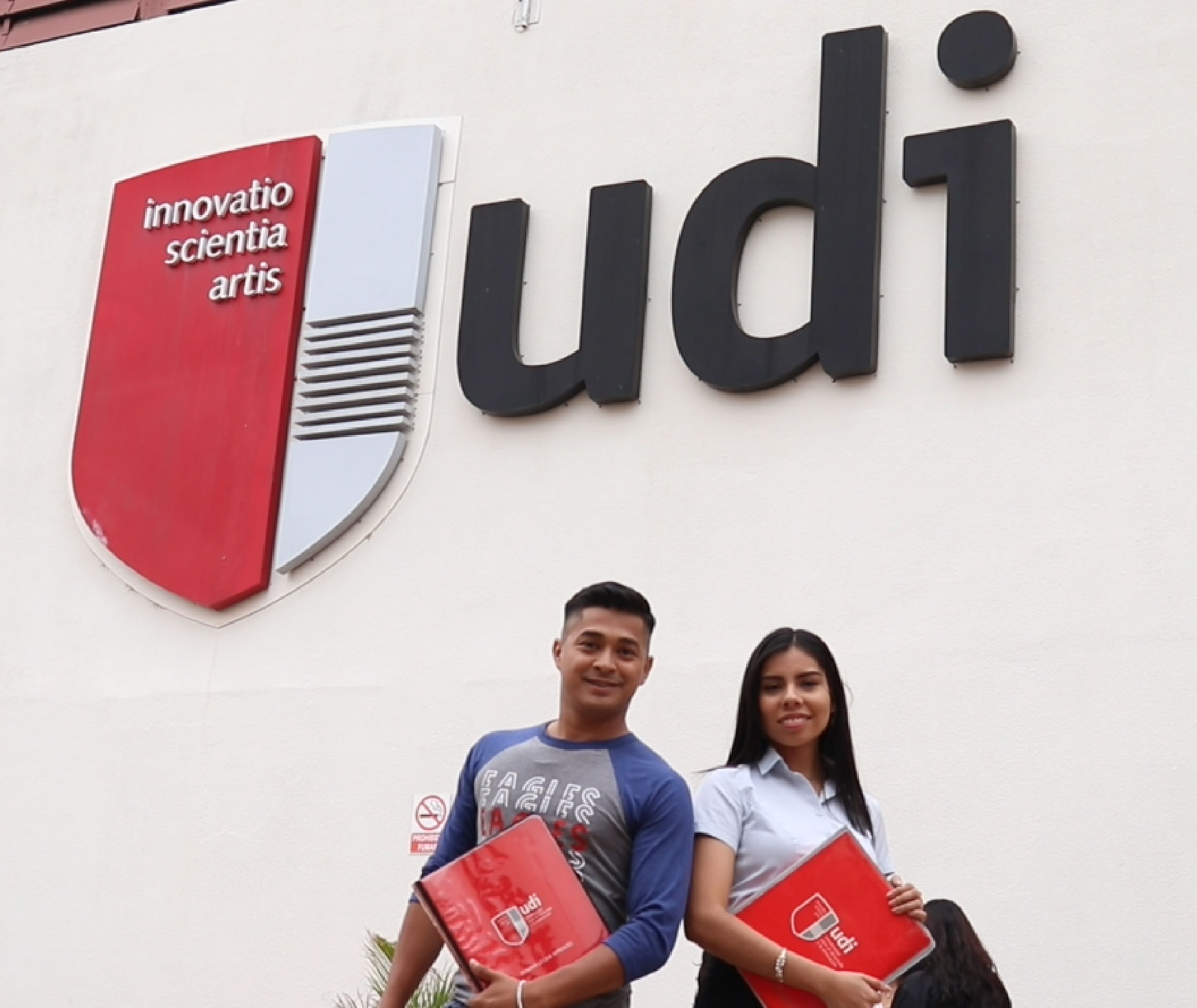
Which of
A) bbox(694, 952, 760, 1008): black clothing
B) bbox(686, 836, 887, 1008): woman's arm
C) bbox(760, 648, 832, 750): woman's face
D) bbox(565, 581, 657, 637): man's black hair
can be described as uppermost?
bbox(565, 581, 657, 637): man's black hair

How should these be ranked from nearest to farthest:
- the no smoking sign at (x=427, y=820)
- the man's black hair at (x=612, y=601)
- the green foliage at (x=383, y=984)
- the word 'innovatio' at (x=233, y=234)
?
the man's black hair at (x=612, y=601) → the green foliage at (x=383, y=984) → the no smoking sign at (x=427, y=820) → the word 'innovatio' at (x=233, y=234)

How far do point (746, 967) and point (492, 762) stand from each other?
544 mm

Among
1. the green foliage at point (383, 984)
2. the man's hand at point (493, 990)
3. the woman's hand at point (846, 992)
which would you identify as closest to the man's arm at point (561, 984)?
the man's hand at point (493, 990)

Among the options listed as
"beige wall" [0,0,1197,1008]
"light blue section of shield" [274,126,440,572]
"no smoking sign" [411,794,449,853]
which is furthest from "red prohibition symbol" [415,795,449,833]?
"light blue section of shield" [274,126,440,572]

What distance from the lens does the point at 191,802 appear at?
6.59 meters

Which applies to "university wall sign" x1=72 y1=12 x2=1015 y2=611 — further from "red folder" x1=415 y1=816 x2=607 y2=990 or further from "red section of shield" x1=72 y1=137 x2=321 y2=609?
"red folder" x1=415 y1=816 x2=607 y2=990

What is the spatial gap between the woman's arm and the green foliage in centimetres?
235

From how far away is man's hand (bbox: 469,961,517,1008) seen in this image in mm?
2496

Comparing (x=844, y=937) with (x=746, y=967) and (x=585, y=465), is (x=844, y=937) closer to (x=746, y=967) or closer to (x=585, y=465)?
(x=746, y=967)

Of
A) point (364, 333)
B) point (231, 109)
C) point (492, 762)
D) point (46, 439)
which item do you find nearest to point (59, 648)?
point (46, 439)

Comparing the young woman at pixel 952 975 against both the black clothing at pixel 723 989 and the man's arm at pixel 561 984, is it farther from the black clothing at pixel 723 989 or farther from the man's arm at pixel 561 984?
the man's arm at pixel 561 984

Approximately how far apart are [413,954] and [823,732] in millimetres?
823

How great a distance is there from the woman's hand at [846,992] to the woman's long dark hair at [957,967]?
0.55 meters

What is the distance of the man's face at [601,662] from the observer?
278 centimetres
